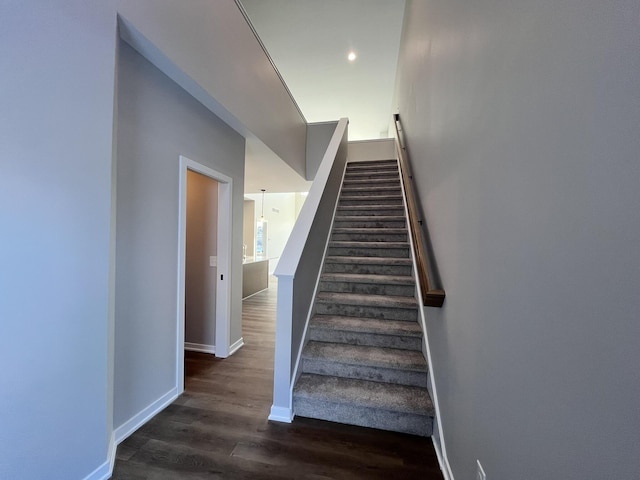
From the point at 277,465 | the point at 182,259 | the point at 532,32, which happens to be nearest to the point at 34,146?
the point at 182,259

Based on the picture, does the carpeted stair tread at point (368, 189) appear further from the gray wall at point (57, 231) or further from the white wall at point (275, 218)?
the white wall at point (275, 218)

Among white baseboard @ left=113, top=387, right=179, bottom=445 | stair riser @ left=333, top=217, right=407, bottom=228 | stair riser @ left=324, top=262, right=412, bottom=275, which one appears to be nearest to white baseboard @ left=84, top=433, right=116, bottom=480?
white baseboard @ left=113, top=387, right=179, bottom=445

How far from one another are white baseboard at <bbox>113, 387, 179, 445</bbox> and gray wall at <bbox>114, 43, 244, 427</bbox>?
0.04 meters

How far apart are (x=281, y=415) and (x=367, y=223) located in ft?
8.28

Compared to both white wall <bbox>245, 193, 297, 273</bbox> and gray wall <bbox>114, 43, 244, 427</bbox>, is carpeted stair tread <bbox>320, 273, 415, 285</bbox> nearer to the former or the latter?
gray wall <bbox>114, 43, 244, 427</bbox>

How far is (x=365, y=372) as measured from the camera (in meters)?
2.17

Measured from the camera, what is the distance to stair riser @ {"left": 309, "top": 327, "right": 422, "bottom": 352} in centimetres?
231

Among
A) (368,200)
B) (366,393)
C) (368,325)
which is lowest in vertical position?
(366,393)

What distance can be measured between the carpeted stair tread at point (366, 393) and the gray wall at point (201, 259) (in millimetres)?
1649

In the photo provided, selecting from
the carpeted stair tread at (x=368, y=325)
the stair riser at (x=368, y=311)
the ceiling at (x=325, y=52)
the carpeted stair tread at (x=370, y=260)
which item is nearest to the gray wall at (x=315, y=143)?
the ceiling at (x=325, y=52)

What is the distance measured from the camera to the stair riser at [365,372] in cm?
208

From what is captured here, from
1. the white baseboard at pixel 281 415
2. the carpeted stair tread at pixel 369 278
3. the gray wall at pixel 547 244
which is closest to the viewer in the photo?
the gray wall at pixel 547 244

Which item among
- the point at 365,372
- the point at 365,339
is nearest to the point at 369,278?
the point at 365,339

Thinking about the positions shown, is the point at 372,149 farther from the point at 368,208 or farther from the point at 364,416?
the point at 364,416
